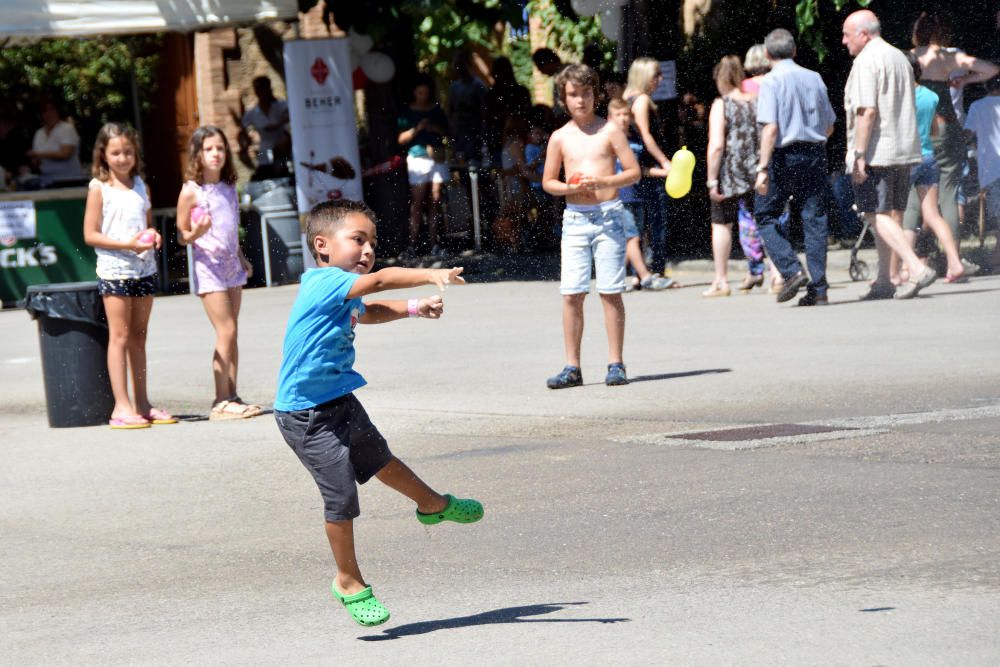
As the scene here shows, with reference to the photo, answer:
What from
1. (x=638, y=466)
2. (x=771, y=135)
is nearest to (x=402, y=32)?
(x=771, y=135)

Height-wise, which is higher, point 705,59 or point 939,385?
point 705,59

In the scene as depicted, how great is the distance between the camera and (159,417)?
402 inches

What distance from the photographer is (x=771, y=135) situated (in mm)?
13883

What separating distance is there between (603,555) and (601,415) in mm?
3382

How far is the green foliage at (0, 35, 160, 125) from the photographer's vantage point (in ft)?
84.6

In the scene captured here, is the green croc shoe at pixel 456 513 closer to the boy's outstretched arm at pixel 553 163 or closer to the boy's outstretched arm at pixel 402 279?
the boy's outstretched arm at pixel 402 279

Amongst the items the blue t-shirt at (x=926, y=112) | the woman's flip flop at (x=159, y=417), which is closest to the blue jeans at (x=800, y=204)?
the blue t-shirt at (x=926, y=112)

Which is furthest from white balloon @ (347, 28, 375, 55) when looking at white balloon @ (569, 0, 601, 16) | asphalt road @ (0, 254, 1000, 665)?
asphalt road @ (0, 254, 1000, 665)

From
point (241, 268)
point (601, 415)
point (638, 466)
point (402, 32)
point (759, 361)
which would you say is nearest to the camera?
point (638, 466)

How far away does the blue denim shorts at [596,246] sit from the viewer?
10.4 meters

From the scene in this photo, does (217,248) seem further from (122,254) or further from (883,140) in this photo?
(883,140)

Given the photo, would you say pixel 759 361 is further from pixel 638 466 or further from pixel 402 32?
pixel 402 32

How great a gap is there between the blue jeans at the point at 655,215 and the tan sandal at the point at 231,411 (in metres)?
6.53

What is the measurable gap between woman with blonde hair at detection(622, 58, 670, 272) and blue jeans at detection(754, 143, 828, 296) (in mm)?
991
